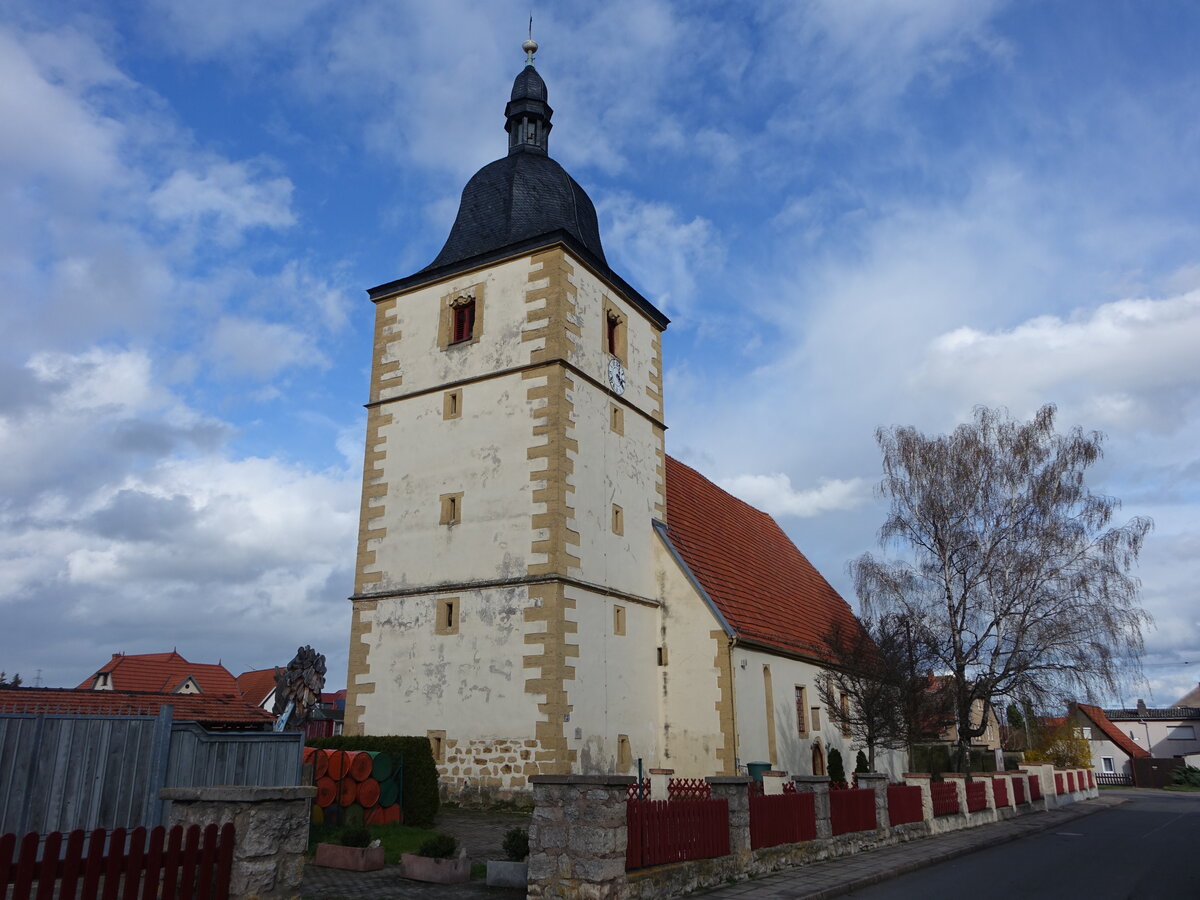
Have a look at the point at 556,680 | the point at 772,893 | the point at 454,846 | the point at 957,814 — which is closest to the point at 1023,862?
the point at 957,814

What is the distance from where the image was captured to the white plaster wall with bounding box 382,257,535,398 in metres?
19.6

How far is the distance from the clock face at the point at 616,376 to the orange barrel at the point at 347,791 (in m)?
10.8

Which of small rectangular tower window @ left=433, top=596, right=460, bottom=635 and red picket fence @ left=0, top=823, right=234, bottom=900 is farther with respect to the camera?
small rectangular tower window @ left=433, top=596, right=460, bottom=635

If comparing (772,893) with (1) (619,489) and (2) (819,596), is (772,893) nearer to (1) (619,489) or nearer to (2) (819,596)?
(1) (619,489)

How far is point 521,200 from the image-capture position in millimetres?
21641

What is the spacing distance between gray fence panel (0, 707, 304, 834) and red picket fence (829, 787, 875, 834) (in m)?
8.64

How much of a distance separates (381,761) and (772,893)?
6.78 m

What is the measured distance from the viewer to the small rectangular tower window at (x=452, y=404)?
19.7m

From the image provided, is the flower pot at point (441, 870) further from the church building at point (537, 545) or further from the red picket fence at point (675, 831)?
the church building at point (537, 545)

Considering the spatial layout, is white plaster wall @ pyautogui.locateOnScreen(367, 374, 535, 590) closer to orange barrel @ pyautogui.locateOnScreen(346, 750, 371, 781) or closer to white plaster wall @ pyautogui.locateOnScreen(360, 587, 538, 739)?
white plaster wall @ pyautogui.locateOnScreen(360, 587, 538, 739)

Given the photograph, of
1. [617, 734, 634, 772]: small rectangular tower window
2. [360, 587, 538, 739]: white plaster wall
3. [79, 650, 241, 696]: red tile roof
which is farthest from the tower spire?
[79, 650, 241, 696]: red tile roof

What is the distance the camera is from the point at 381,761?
13.8 metres

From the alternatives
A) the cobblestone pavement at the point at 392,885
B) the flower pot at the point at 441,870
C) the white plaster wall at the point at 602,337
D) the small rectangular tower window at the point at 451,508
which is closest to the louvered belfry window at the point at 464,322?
the white plaster wall at the point at 602,337

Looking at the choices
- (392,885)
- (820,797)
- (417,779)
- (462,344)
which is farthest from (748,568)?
(392,885)
